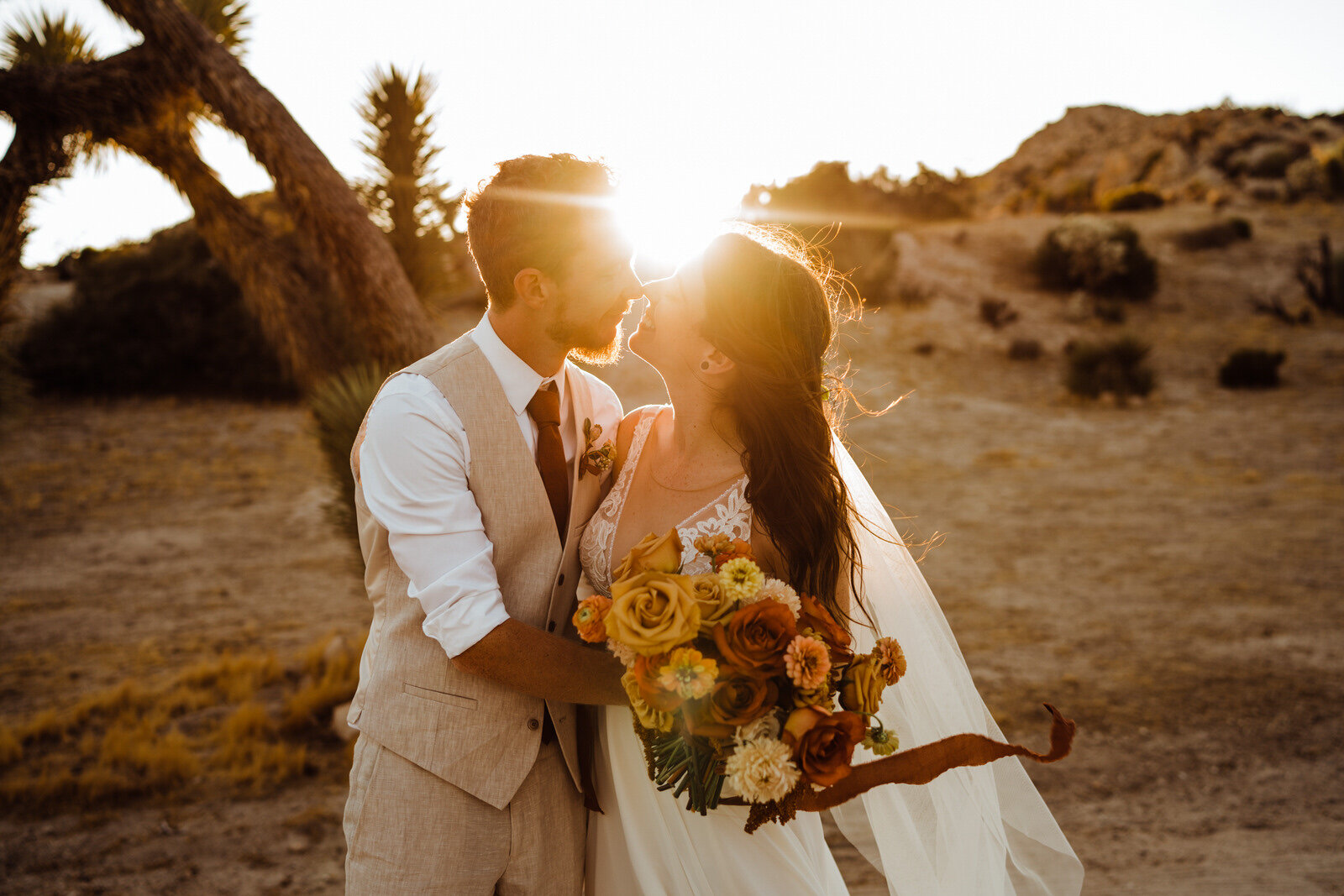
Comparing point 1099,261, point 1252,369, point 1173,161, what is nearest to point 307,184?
point 1252,369

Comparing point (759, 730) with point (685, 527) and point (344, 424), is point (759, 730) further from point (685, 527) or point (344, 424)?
point (344, 424)

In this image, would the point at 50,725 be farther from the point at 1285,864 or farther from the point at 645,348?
the point at 1285,864

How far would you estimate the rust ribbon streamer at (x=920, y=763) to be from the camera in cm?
177

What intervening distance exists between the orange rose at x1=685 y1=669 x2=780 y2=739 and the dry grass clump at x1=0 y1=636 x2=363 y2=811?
13.3 ft

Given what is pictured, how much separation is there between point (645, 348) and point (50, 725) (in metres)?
5.22

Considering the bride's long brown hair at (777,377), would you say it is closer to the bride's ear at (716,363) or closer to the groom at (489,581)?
the bride's ear at (716,363)

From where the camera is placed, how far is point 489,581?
1.90 meters

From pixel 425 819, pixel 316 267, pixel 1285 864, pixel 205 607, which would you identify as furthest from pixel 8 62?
pixel 1285 864

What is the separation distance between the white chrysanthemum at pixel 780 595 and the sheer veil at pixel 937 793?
0.58 meters

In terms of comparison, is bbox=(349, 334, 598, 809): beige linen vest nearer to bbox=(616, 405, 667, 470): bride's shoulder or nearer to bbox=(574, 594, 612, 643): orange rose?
bbox=(574, 594, 612, 643): orange rose

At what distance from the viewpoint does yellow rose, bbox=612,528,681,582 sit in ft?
5.99

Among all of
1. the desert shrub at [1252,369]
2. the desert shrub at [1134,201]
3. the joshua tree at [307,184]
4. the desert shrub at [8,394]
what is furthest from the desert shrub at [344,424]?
the desert shrub at [1134,201]

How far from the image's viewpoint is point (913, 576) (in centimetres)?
256

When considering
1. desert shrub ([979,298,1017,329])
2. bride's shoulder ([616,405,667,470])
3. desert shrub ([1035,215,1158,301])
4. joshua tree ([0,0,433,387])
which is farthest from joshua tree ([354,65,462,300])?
desert shrub ([1035,215,1158,301])
